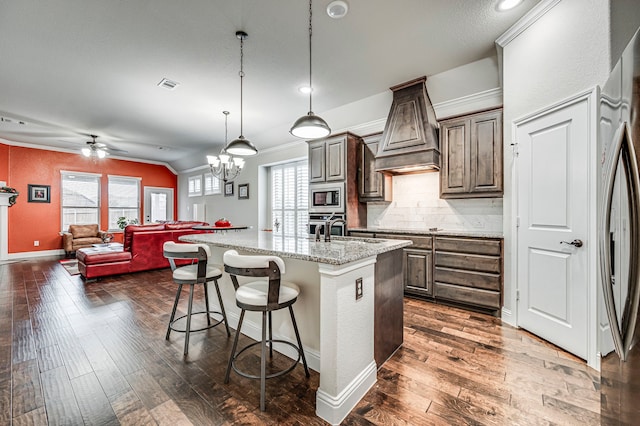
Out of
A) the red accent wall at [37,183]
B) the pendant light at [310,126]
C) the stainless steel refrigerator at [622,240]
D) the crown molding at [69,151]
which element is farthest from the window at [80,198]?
the stainless steel refrigerator at [622,240]

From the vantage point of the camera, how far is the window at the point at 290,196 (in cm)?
615

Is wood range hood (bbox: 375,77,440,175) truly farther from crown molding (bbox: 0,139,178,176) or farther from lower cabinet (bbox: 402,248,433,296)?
crown molding (bbox: 0,139,178,176)

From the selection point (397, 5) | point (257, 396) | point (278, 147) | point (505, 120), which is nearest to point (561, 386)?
point (257, 396)

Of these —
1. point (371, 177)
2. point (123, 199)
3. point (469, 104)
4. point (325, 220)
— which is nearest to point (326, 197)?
point (325, 220)

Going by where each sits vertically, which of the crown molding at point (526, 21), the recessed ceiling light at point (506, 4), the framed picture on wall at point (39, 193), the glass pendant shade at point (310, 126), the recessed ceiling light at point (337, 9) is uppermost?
the recessed ceiling light at point (506, 4)

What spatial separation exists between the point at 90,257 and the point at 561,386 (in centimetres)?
620

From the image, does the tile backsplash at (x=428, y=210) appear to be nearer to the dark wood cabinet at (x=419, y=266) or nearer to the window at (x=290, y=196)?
the dark wood cabinet at (x=419, y=266)

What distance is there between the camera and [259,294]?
1767 mm

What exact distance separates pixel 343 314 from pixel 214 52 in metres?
3.25

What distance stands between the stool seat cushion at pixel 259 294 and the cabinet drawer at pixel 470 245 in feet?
7.15

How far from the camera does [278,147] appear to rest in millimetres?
6414

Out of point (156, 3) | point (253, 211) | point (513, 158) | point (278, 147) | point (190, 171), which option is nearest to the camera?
point (156, 3)

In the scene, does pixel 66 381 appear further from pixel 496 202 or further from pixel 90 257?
pixel 496 202

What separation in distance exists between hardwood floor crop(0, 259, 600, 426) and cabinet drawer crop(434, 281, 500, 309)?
174mm
